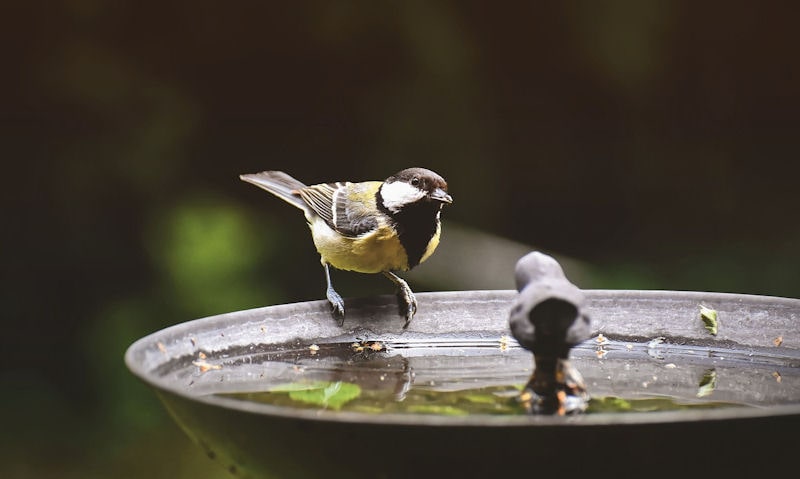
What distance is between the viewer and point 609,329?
6.74 ft

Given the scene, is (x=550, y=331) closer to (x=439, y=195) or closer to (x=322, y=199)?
(x=439, y=195)

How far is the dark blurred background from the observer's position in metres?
3.75

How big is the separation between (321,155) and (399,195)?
154cm

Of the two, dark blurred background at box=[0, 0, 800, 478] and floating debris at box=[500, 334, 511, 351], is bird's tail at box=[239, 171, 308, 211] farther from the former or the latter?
floating debris at box=[500, 334, 511, 351]

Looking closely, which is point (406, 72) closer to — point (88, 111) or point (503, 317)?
point (88, 111)

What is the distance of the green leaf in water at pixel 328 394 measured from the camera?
159cm

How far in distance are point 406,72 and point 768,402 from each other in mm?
2857

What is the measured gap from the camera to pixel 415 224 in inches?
113

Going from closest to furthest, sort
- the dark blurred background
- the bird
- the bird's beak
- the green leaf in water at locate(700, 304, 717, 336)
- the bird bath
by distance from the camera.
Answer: the bird bath → the bird → the green leaf in water at locate(700, 304, 717, 336) → the bird's beak → the dark blurred background

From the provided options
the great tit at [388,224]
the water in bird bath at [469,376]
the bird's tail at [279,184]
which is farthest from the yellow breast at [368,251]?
the water in bird bath at [469,376]

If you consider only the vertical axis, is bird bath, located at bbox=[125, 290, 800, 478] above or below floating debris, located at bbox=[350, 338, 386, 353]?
above

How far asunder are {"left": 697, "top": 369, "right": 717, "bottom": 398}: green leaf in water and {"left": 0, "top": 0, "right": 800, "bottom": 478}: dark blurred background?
218 centimetres

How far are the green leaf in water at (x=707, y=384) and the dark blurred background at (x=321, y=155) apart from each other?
2177 millimetres

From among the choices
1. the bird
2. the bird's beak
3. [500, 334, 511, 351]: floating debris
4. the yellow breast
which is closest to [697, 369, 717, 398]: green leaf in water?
the bird
